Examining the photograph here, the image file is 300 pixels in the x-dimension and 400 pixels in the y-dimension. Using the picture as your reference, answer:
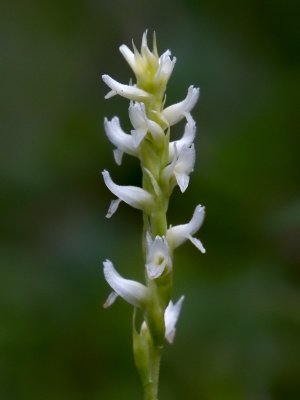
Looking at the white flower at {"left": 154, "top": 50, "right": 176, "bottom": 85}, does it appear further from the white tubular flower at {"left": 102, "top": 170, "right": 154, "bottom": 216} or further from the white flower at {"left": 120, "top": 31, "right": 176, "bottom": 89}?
the white tubular flower at {"left": 102, "top": 170, "right": 154, "bottom": 216}

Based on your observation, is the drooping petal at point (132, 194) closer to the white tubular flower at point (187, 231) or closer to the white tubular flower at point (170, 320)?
the white tubular flower at point (187, 231)

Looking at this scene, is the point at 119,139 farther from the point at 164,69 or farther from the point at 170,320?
the point at 170,320

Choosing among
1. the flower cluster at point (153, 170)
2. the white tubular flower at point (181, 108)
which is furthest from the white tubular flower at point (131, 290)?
the white tubular flower at point (181, 108)

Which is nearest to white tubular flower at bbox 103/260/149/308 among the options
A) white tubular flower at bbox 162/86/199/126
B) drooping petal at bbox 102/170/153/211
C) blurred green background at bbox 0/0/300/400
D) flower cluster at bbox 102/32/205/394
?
flower cluster at bbox 102/32/205/394
